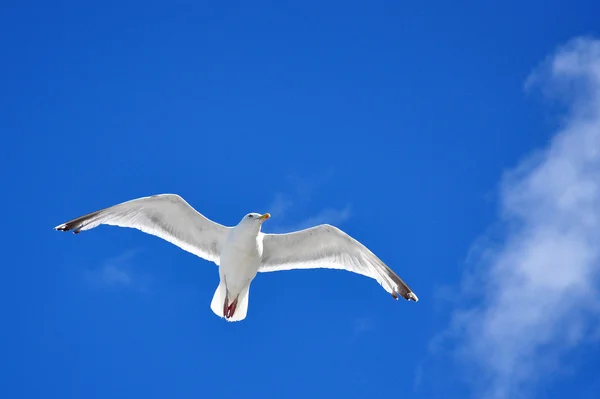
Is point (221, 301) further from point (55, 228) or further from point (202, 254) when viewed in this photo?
point (55, 228)

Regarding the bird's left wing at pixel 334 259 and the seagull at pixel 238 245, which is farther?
the bird's left wing at pixel 334 259

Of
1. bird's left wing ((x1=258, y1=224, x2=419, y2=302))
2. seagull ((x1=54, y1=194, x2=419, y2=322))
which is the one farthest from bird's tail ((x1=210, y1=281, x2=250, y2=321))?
bird's left wing ((x1=258, y1=224, x2=419, y2=302))

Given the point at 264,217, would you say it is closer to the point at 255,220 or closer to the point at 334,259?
the point at 255,220

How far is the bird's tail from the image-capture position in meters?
10.5

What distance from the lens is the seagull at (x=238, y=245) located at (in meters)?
10.3

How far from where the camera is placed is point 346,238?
10.7m

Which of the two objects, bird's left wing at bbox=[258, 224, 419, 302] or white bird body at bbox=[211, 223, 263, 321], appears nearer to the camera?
white bird body at bbox=[211, 223, 263, 321]

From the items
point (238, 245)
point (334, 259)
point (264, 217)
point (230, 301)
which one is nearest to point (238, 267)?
point (238, 245)

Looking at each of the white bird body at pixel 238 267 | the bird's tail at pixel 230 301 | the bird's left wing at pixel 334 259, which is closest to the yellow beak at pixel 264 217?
the white bird body at pixel 238 267

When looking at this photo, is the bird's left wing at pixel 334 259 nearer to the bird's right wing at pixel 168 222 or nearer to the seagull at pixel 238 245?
the seagull at pixel 238 245

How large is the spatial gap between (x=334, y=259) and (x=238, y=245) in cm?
143

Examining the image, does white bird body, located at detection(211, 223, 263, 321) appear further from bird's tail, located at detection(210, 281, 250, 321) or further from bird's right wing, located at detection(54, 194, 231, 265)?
bird's right wing, located at detection(54, 194, 231, 265)

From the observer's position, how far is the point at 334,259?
35.8 feet

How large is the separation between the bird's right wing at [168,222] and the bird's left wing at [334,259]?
2.50 feet
